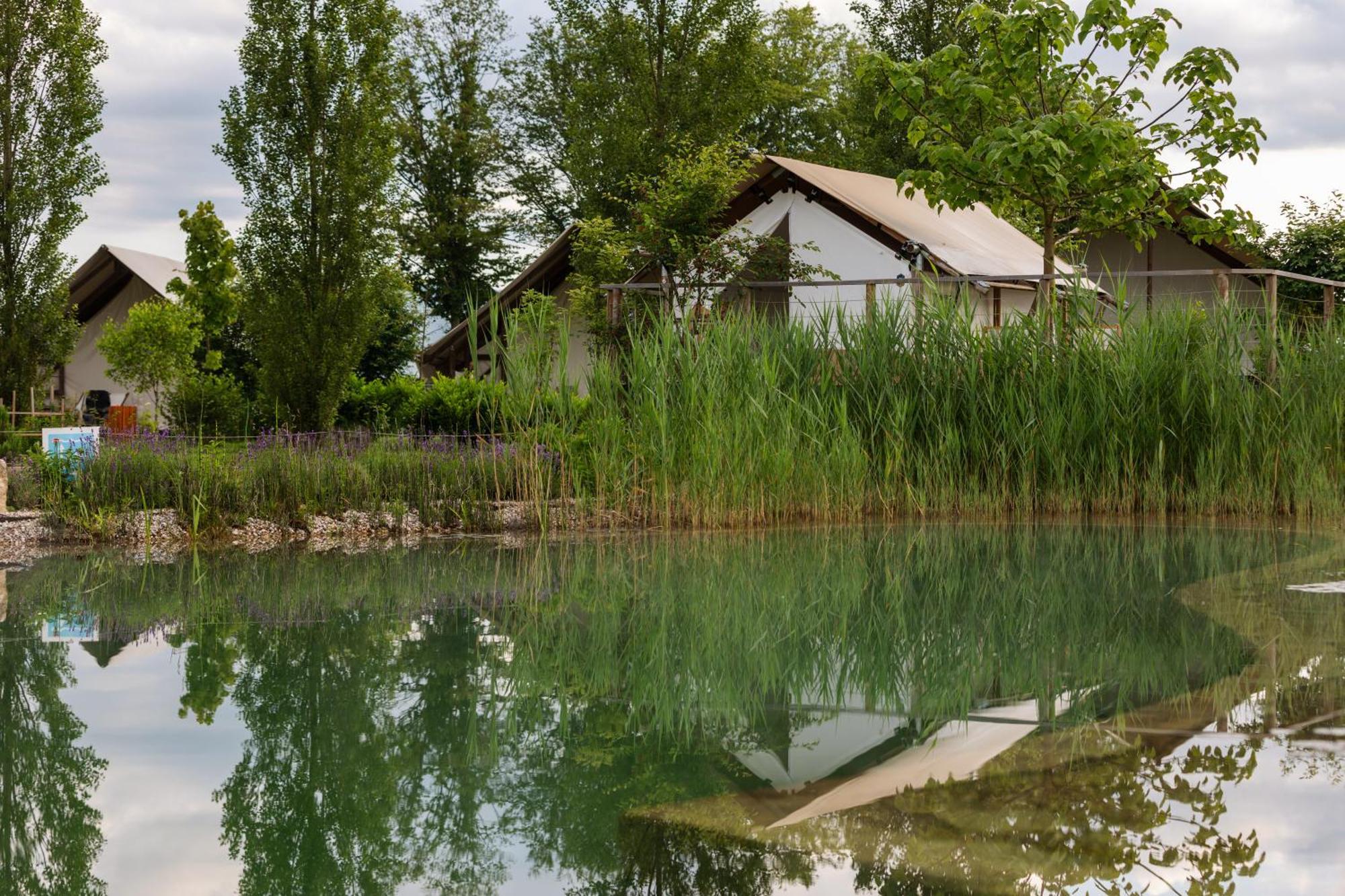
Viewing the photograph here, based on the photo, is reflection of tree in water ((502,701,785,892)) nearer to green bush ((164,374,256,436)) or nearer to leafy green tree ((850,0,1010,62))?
green bush ((164,374,256,436))

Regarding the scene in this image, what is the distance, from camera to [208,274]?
25.9 m

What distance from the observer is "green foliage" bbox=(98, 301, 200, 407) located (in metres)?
20.6

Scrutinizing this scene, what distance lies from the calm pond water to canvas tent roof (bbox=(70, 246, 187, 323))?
23084mm

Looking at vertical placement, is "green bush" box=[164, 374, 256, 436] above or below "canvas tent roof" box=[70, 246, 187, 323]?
below

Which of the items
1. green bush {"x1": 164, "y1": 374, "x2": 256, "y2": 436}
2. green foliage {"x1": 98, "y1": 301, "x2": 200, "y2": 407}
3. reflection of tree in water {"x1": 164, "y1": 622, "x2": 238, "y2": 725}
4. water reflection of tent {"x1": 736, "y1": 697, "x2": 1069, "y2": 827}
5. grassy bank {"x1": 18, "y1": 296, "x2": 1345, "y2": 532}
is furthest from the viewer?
green foliage {"x1": 98, "y1": 301, "x2": 200, "y2": 407}

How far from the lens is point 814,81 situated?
107 ft

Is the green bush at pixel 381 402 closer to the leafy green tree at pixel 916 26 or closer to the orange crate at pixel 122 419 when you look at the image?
the orange crate at pixel 122 419

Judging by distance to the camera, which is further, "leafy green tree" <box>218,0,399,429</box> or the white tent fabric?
the white tent fabric

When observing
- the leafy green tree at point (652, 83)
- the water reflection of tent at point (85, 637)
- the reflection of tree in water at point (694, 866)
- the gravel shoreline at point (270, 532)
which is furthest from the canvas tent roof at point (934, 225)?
the reflection of tree in water at point (694, 866)

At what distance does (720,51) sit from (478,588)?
1734 cm

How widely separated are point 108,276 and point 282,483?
21.6 meters

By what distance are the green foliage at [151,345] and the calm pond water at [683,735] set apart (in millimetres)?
15127

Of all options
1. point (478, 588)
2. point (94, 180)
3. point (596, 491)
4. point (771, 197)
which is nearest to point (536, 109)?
point (94, 180)

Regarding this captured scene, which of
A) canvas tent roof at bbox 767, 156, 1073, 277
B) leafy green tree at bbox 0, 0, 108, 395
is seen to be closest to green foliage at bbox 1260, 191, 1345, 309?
canvas tent roof at bbox 767, 156, 1073, 277
